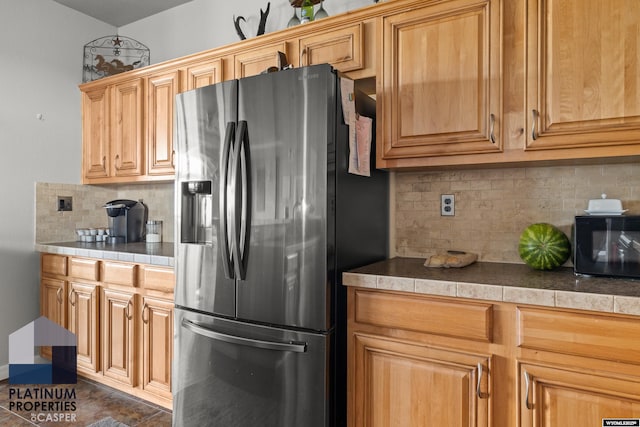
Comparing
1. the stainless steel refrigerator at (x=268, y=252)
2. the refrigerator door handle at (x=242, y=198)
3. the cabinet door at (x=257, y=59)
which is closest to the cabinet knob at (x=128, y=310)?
the stainless steel refrigerator at (x=268, y=252)

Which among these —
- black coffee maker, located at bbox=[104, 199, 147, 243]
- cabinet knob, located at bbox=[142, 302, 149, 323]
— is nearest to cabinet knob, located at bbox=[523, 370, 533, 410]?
cabinet knob, located at bbox=[142, 302, 149, 323]

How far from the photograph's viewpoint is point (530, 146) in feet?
5.34

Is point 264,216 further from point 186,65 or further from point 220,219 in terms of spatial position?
point 186,65

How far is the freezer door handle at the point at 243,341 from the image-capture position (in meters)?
1.60

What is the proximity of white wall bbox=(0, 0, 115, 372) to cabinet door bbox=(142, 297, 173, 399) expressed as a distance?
4.01 feet

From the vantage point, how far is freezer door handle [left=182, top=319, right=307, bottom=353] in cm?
160

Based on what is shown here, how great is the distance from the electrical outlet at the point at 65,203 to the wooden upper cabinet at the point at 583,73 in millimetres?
3161

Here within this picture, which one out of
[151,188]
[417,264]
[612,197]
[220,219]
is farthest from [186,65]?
[612,197]

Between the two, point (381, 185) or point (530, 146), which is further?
point (381, 185)

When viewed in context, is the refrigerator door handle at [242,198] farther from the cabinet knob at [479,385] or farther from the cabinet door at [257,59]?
the cabinet knob at [479,385]

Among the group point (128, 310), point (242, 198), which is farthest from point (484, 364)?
point (128, 310)

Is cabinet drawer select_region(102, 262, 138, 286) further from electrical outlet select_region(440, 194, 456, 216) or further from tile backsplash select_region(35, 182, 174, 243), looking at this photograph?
electrical outlet select_region(440, 194, 456, 216)

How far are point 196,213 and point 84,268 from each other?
1.16m

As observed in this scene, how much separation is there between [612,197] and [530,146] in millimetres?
478
